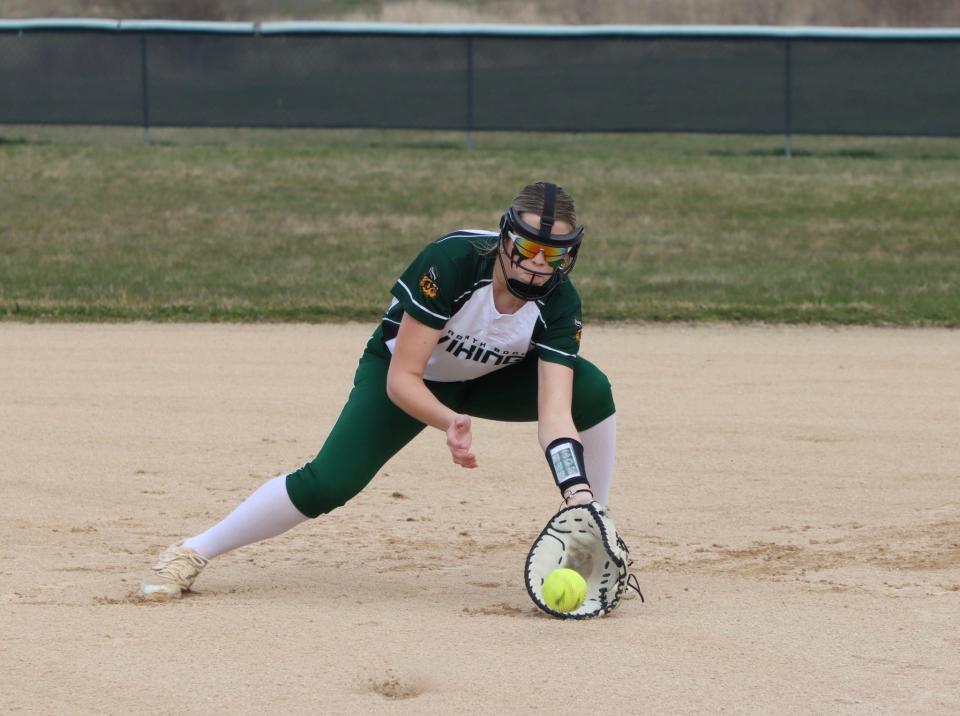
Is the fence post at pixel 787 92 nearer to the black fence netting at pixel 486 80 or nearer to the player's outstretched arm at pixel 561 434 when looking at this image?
the black fence netting at pixel 486 80

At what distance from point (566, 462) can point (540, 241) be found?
0.72 metres

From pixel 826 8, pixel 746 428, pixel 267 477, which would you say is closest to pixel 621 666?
pixel 267 477

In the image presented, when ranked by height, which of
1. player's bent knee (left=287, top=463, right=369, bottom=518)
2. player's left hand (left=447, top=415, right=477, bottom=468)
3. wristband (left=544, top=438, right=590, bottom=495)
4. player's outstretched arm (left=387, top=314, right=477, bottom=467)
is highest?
player's outstretched arm (left=387, top=314, right=477, bottom=467)

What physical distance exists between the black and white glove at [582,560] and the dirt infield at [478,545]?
104mm

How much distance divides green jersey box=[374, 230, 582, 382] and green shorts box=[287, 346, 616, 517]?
0.12m

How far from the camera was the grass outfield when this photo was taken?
11828 millimetres

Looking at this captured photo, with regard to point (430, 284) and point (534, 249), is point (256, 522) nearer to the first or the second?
point (430, 284)

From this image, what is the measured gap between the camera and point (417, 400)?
462 centimetres

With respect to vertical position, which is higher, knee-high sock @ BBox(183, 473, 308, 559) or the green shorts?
the green shorts

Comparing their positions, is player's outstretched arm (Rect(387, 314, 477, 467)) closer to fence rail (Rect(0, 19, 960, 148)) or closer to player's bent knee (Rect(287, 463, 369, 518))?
player's bent knee (Rect(287, 463, 369, 518))

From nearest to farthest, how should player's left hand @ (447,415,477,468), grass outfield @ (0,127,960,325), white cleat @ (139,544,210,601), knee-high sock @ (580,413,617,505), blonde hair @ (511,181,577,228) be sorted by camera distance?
player's left hand @ (447,415,477,468)
blonde hair @ (511,181,577,228)
white cleat @ (139,544,210,601)
knee-high sock @ (580,413,617,505)
grass outfield @ (0,127,960,325)

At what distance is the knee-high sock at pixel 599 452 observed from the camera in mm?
5125

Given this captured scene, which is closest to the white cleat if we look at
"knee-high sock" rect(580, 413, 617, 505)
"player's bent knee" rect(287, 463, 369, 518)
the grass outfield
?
"player's bent knee" rect(287, 463, 369, 518)

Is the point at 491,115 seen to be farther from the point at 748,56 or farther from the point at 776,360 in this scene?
the point at 776,360
